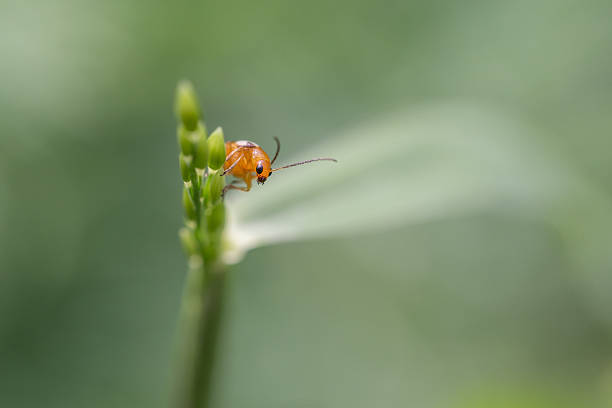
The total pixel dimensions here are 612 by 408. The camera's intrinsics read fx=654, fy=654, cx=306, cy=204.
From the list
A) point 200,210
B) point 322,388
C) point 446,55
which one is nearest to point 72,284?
point 322,388

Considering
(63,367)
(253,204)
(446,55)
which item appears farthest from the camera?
(446,55)

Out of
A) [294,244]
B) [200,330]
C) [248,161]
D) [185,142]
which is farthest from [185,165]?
[294,244]

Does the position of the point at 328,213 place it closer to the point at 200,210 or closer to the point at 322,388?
the point at 200,210

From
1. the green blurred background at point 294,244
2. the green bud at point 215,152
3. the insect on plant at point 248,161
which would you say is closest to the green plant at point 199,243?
the green bud at point 215,152

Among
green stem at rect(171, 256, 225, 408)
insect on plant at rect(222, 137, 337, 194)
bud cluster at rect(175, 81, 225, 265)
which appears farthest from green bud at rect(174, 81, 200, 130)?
insect on plant at rect(222, 137, 337, 194)

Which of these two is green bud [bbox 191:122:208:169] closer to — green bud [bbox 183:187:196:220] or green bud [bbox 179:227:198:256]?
green bud [bbox 183:187:196:220]
